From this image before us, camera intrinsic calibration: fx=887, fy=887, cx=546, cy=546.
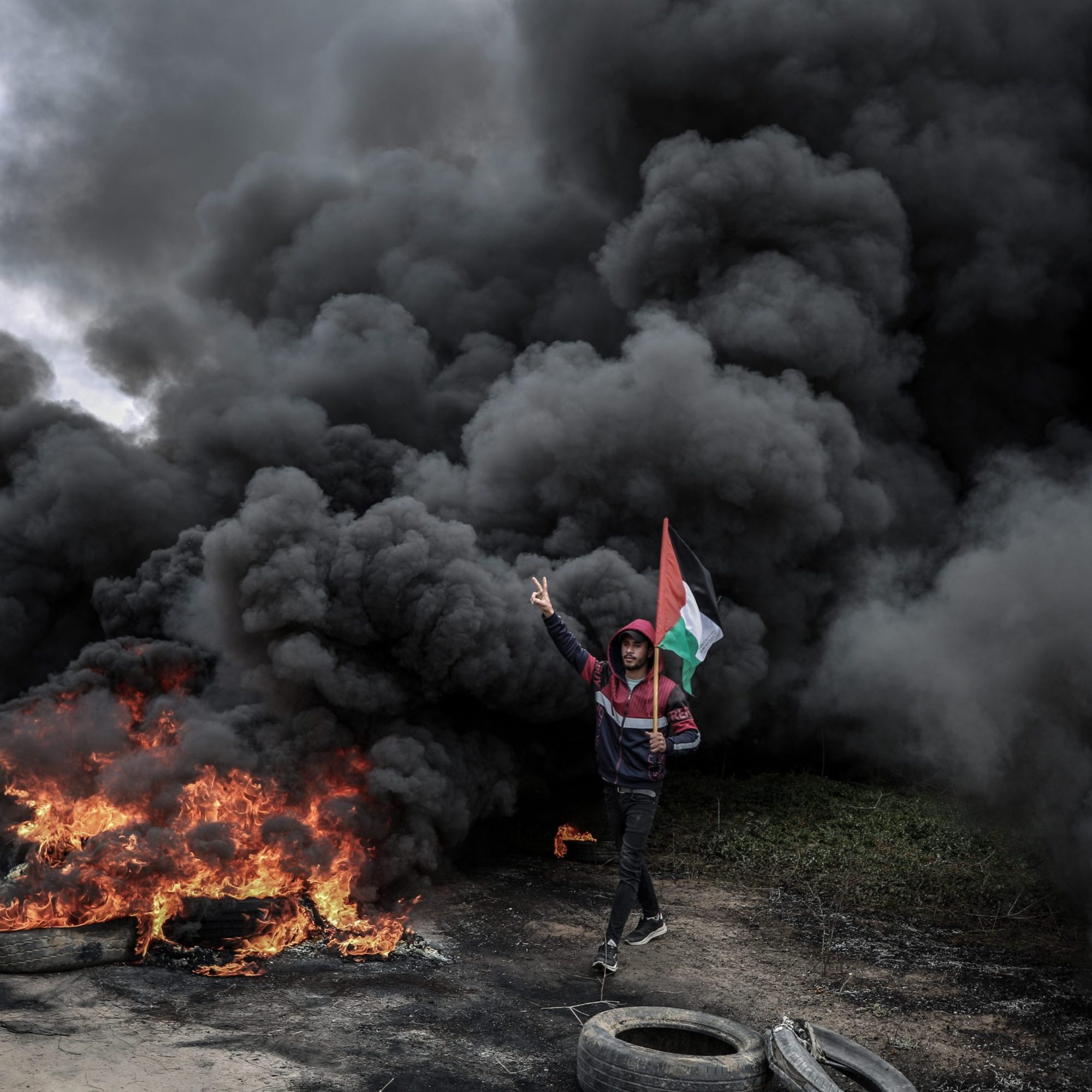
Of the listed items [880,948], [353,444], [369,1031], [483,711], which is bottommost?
[369,1031]

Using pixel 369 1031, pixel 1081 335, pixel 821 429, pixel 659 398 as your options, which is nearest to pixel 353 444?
pixel 659 398

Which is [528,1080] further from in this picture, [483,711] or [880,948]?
[483,711]

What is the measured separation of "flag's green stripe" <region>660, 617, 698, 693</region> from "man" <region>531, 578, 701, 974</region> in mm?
177

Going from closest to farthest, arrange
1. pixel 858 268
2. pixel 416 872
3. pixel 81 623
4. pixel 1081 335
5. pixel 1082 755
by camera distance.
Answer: pixel 1082 755 → pixel 416 872 → pixel 858 268 → pixel 1081 335 → pixel 81 623

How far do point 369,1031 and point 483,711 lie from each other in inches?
252

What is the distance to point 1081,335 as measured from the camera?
60.9 ft

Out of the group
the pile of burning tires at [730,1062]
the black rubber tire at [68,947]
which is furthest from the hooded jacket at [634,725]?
the black rubber tire at [68,947]

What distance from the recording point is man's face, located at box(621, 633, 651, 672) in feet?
25.8

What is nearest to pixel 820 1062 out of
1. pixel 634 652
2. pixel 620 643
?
pixel 634 652

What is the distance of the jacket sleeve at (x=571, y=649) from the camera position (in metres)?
8.07

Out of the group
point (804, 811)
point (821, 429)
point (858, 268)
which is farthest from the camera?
point (858, 268)

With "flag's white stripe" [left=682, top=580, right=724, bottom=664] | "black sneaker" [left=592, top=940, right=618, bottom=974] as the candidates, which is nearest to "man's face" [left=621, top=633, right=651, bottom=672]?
"flag's white stripe" [left=682, top=580, right=724, bottom=664]

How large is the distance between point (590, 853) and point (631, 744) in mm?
5607

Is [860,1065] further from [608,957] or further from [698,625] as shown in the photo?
[698,625]
